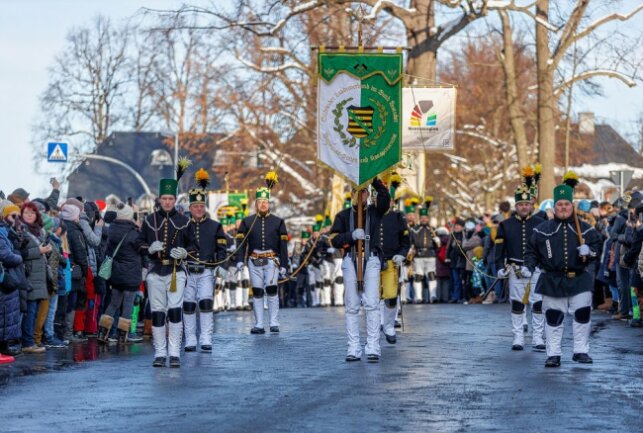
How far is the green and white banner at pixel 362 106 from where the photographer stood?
63.1 ft

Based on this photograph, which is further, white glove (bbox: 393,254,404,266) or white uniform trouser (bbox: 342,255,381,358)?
white glove (bbox: 393,254,404,266)

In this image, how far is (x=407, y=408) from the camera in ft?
40.1

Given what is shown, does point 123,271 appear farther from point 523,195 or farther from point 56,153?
point 56,153

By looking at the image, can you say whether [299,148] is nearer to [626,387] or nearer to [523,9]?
[523,9]

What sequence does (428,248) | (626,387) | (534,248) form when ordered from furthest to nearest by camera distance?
(428,248) → (534,248) → (626,387)

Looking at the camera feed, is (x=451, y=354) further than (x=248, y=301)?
No

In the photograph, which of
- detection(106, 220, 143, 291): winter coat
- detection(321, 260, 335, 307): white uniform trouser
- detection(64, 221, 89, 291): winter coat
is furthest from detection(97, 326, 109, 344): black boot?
detection(321, 260, 335, 307): white uniform trouser

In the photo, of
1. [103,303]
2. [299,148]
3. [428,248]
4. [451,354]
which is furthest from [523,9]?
[299,148]

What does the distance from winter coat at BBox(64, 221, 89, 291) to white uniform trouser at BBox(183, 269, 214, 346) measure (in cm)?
266

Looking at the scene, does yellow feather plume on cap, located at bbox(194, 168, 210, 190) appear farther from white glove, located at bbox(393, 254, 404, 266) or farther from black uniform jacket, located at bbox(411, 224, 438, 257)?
black uniform jacket, located at bbox(411, 224, 438, 257)

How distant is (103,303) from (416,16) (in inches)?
625

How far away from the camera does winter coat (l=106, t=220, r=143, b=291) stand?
2020 cm

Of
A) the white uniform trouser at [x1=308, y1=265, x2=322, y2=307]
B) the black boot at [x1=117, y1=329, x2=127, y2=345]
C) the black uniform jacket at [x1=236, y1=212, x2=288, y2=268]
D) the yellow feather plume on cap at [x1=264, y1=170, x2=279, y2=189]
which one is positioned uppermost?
the yellow feather plume on cap at [x1=264, y1=170, x2=279, y2=189]

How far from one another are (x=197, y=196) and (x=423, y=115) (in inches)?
647
